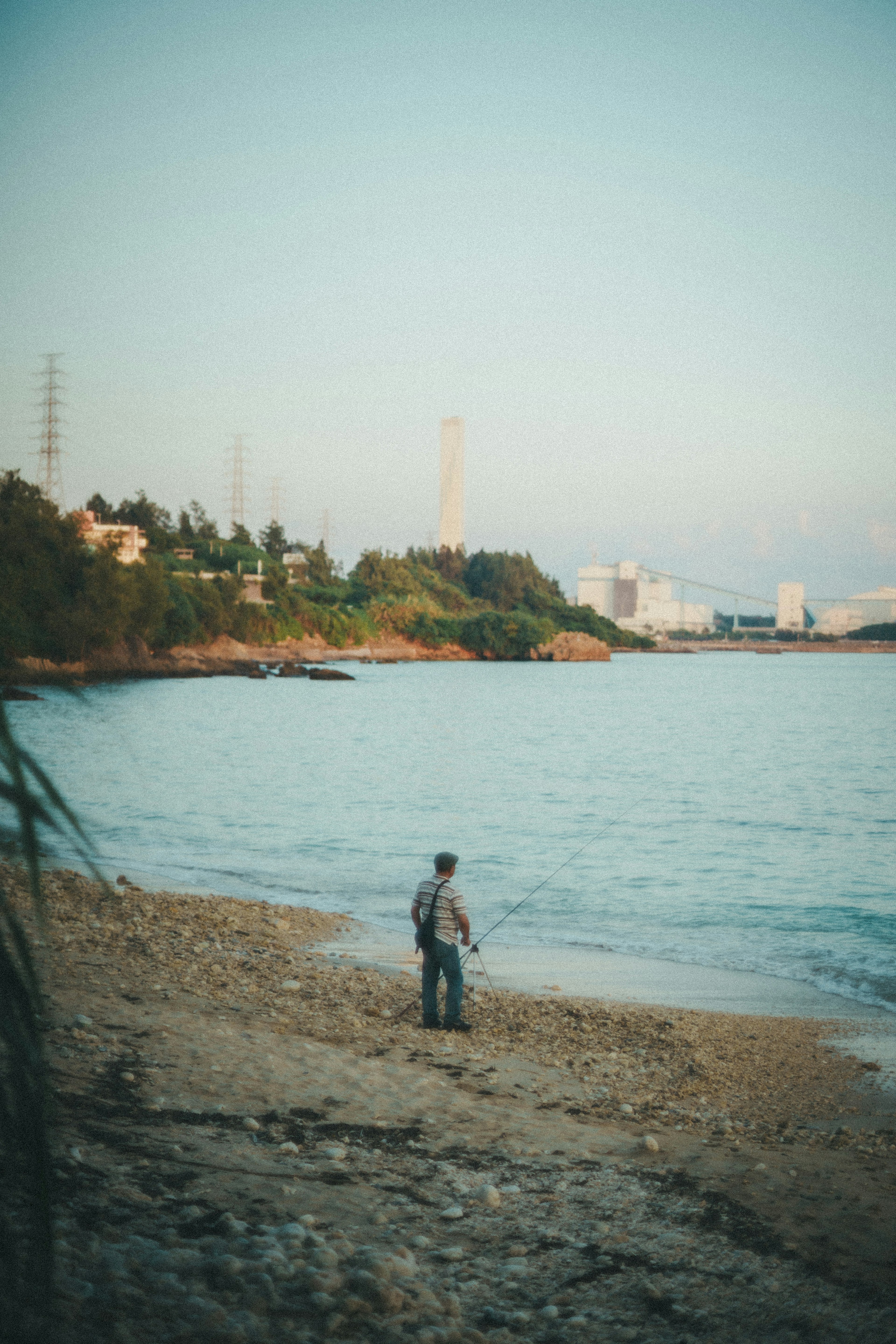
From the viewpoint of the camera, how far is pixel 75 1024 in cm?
707

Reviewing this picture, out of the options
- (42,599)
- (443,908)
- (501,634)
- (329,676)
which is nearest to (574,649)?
(501,634)

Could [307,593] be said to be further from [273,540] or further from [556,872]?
[556,872]

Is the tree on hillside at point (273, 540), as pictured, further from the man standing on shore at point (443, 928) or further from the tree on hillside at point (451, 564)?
the man standing on shore at point (443, 928)

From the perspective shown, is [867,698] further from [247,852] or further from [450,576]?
[450,576]

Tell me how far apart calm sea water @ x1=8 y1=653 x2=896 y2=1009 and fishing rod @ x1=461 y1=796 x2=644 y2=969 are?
190 mm

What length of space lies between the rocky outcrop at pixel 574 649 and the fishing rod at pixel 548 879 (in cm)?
13696

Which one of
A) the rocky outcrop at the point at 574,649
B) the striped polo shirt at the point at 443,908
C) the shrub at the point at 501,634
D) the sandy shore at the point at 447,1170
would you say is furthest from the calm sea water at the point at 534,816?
the rocky outcrop at the point at 574,649

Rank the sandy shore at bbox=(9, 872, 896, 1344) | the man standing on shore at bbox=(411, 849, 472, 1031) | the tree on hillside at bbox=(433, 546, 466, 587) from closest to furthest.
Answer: the sandy shore at bbox=(9, 872, 896, 1344)
the man standing on shore at bbox=(411, 849, 472, 1031)
the tree on hillside at bbox=(433, 546, 466, 587)

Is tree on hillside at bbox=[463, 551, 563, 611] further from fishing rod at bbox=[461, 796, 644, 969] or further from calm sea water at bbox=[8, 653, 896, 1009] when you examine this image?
fishing rod at bbox=[461, 796, 644, 969]

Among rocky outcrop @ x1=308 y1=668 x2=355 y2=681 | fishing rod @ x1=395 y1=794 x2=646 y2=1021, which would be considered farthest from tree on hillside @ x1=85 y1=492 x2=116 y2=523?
fishing rod @ x1=395 y1=794 x2=646 y2=1021

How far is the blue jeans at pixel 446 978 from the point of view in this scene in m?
8.52

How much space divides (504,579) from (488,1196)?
17352cm

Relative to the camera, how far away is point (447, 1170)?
5551 millimetres

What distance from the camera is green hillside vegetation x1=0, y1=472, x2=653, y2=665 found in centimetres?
Answer: 8544
